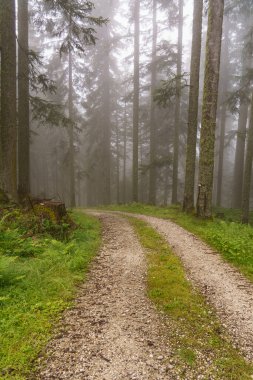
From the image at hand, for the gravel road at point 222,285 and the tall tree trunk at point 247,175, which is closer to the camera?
the gravel road at point 222,285

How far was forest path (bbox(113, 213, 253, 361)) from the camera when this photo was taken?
3.91 m

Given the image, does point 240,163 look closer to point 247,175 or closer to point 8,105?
point 247,175

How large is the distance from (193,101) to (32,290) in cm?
1125

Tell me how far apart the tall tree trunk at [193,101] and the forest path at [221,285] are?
460cm

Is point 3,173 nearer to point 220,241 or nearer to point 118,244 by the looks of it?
point 118,244

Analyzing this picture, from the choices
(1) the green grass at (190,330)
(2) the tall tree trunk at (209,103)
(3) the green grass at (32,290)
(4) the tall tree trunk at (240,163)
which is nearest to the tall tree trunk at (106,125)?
(4) the tall tree trunk at (240,163)

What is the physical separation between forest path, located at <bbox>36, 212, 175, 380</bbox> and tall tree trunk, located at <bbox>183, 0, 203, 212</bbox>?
7962 millimetres

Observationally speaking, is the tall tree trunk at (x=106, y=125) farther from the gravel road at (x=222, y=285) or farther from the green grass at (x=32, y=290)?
the green grass at (x=32, y=290)

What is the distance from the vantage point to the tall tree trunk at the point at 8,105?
931 cm

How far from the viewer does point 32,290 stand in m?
4.73

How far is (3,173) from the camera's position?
931 cm

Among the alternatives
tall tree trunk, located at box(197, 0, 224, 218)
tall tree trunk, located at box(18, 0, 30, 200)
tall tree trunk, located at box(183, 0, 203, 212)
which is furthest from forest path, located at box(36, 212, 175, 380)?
tall tree trunk, located at box(18, 0, 30, 200)

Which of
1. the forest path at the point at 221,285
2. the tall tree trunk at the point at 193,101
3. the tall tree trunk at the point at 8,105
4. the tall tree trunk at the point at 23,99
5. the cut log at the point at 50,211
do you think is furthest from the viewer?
the tall tree trunk at the point at 193,101

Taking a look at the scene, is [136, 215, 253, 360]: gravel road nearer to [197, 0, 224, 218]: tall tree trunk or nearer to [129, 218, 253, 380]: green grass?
[129, 218, 253, 380]: green grass
